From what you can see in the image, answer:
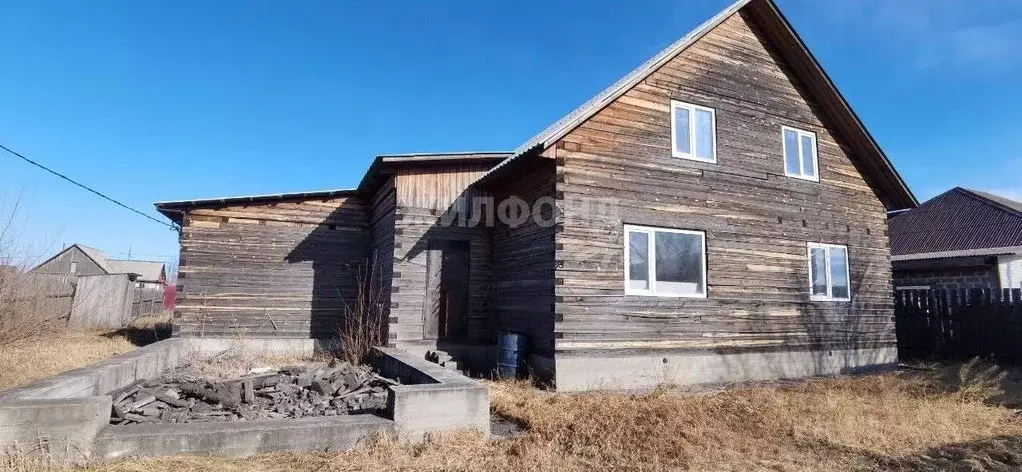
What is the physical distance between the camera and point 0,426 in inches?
203

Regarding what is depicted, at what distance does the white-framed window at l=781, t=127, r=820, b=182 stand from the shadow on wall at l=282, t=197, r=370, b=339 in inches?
423

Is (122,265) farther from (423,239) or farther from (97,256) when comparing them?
(423,239)

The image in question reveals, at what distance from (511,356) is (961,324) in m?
12.4

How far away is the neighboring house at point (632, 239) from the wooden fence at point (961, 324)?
2.61 meters

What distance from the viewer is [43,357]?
1063 centimetres

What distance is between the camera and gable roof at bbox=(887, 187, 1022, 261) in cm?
1905

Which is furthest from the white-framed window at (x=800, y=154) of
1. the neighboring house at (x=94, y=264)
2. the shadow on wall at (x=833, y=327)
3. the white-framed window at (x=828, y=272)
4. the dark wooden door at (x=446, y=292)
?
the neighboring house at (x=94, y=264)

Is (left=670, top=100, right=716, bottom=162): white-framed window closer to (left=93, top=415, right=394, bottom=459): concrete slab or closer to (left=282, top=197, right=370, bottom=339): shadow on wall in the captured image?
(left=93, top=415, right=394, bottom=459): concrete slab

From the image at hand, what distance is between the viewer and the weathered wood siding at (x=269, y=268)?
539 inches

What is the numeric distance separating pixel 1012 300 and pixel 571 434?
533 inches

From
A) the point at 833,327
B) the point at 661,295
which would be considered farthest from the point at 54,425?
the point at 833,327

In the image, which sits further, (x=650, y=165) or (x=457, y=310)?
(x=457, y=310)

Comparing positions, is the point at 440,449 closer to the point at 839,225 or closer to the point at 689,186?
the point at 689,186

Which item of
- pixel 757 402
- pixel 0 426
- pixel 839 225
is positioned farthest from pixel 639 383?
pixel 0 426
